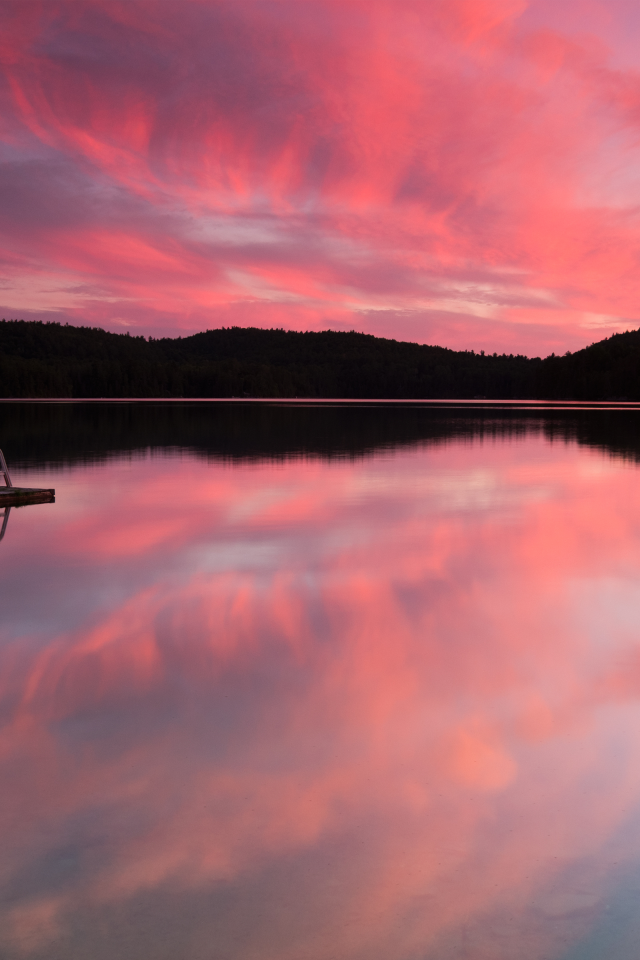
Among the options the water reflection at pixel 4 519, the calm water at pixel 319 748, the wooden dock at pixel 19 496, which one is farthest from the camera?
the wooden dock at pixel 19 496

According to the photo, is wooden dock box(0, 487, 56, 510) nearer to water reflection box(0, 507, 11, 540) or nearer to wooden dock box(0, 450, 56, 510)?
wooden dock box(0, 450, 56, 510)

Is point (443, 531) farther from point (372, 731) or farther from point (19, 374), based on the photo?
point (19, 374)

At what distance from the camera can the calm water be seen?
3.47 m

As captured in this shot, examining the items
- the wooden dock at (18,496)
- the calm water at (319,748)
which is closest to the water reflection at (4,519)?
the wooden dock at (18,496)

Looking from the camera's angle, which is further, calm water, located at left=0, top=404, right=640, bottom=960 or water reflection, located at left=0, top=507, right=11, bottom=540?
water reflection, located at left=0, top=507, right=11, bottom=540

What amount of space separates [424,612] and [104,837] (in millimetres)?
4788

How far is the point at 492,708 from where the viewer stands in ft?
18.8

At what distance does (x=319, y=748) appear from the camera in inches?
198

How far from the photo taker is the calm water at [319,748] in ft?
11.4

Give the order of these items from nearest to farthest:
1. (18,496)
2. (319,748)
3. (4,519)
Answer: (319,748) → (4,519) → (18,496)

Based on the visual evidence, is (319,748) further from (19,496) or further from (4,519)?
(19,496)

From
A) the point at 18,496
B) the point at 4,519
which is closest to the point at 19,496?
the point at 18,496

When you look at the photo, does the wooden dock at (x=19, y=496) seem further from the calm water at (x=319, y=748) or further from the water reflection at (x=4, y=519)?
the calm water at (x=319, y=748)

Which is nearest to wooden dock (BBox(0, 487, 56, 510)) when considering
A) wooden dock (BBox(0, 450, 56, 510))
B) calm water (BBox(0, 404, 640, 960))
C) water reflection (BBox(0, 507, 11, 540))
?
wooden dock (BBox(0, 450, 56, 510))
